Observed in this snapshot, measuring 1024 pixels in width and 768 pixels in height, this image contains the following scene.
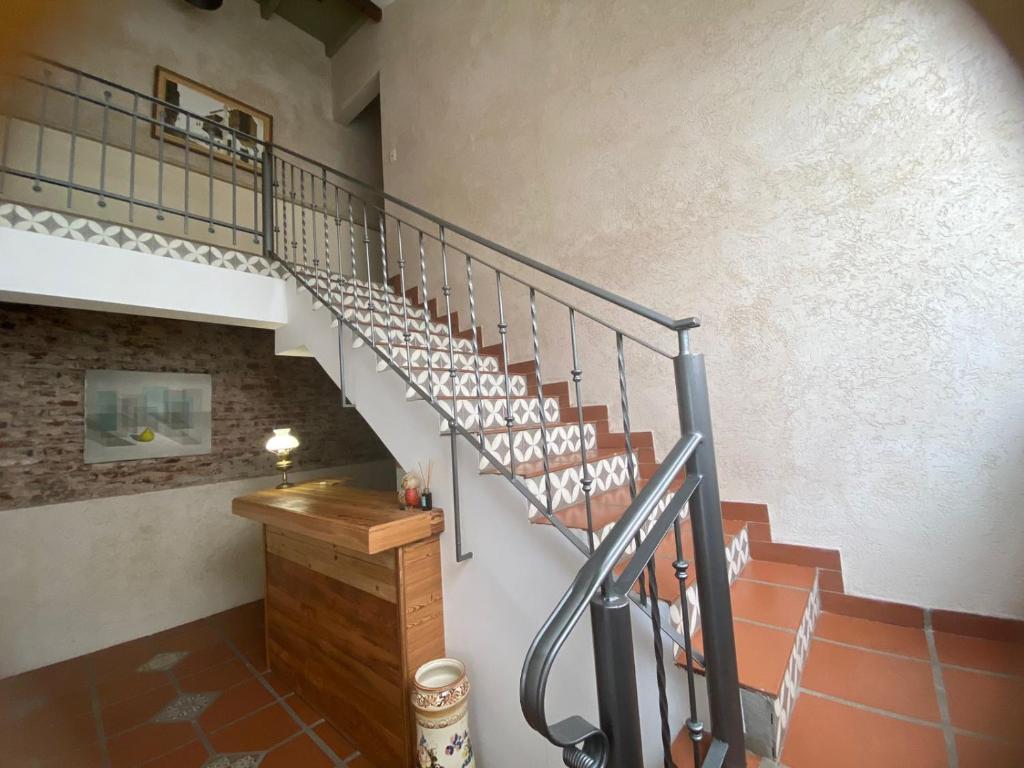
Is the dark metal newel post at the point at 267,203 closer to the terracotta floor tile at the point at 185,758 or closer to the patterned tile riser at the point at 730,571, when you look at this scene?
the terracotta floor tile at the point at 185,758

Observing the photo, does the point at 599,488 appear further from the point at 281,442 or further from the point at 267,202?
the point at 267,202

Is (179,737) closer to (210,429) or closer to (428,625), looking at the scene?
(428,625)

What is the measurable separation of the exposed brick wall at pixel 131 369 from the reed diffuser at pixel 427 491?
2771 millimetres

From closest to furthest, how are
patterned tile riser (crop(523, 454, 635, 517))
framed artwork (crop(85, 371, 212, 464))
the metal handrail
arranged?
the metal handrail < patterned tile riser (crop(523, 454, 635, 517)) < framed artwork (crop(85, 371, 212, 464))

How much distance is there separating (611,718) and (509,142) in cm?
372

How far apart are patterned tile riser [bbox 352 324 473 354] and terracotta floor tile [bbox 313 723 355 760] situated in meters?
2.13

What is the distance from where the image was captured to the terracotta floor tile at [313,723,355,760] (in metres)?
2.30

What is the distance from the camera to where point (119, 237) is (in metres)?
2.42

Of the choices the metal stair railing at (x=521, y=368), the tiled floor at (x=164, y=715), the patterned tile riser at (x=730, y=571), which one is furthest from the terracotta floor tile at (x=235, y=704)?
the patterned tile riser at (x=730, y=571)

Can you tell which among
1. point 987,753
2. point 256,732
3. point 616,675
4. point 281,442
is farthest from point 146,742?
point 987,753

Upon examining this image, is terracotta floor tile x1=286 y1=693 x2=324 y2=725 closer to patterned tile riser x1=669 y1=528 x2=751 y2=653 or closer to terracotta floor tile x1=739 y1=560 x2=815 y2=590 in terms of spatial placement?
patterned tile riser x1=669 y1=528 x2=751 y2=653

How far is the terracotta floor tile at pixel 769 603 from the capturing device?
5.32ft

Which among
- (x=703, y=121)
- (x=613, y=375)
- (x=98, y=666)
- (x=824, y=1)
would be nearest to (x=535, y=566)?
(x=613, y=375)

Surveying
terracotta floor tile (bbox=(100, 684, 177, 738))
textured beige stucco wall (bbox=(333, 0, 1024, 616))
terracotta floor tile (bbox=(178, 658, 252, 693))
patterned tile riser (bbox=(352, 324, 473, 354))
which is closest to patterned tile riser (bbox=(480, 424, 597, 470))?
textured beige stucco wall (bbox=(333, 0, 1024, 616))
